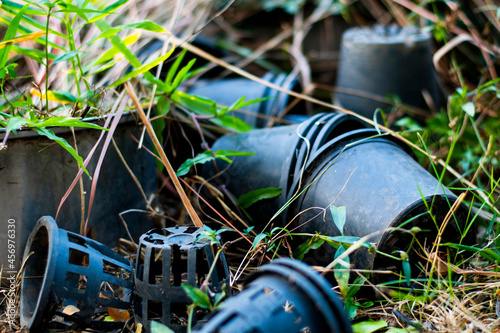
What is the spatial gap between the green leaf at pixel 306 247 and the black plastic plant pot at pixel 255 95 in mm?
647

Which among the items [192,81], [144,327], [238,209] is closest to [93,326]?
[144,327]

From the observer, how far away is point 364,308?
1026mm

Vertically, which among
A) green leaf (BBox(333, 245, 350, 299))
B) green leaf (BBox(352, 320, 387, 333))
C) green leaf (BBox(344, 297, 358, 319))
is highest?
green leaf (BBox(333, 245, 350, 299))

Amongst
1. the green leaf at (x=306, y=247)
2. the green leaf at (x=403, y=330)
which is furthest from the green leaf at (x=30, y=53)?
the green leaf at (x=403, y=330)

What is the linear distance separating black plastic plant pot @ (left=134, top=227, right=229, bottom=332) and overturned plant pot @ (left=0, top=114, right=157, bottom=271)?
28cm

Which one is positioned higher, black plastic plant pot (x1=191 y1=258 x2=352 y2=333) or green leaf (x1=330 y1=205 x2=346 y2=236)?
green leaf (x1=330 y1=205 x2=346 y2=236)

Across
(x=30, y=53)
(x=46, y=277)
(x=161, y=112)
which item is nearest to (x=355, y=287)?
(x=46, y=277)

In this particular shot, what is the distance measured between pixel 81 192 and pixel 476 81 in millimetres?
2200

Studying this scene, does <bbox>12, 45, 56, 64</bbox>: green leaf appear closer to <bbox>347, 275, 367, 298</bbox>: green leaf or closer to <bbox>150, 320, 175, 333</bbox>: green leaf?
<bbox>150, 320, 175, 333</bbox>: green leaf

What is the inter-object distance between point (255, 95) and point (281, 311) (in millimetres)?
1123

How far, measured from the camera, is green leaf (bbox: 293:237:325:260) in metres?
1.06

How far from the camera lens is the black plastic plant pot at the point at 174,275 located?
2.91ft

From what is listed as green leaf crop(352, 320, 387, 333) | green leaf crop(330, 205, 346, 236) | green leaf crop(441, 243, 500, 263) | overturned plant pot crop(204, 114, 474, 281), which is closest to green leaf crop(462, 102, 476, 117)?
overturned plant pot crop(204, 114, 474, 281)

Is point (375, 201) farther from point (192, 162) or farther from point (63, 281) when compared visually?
point (63, 281)
